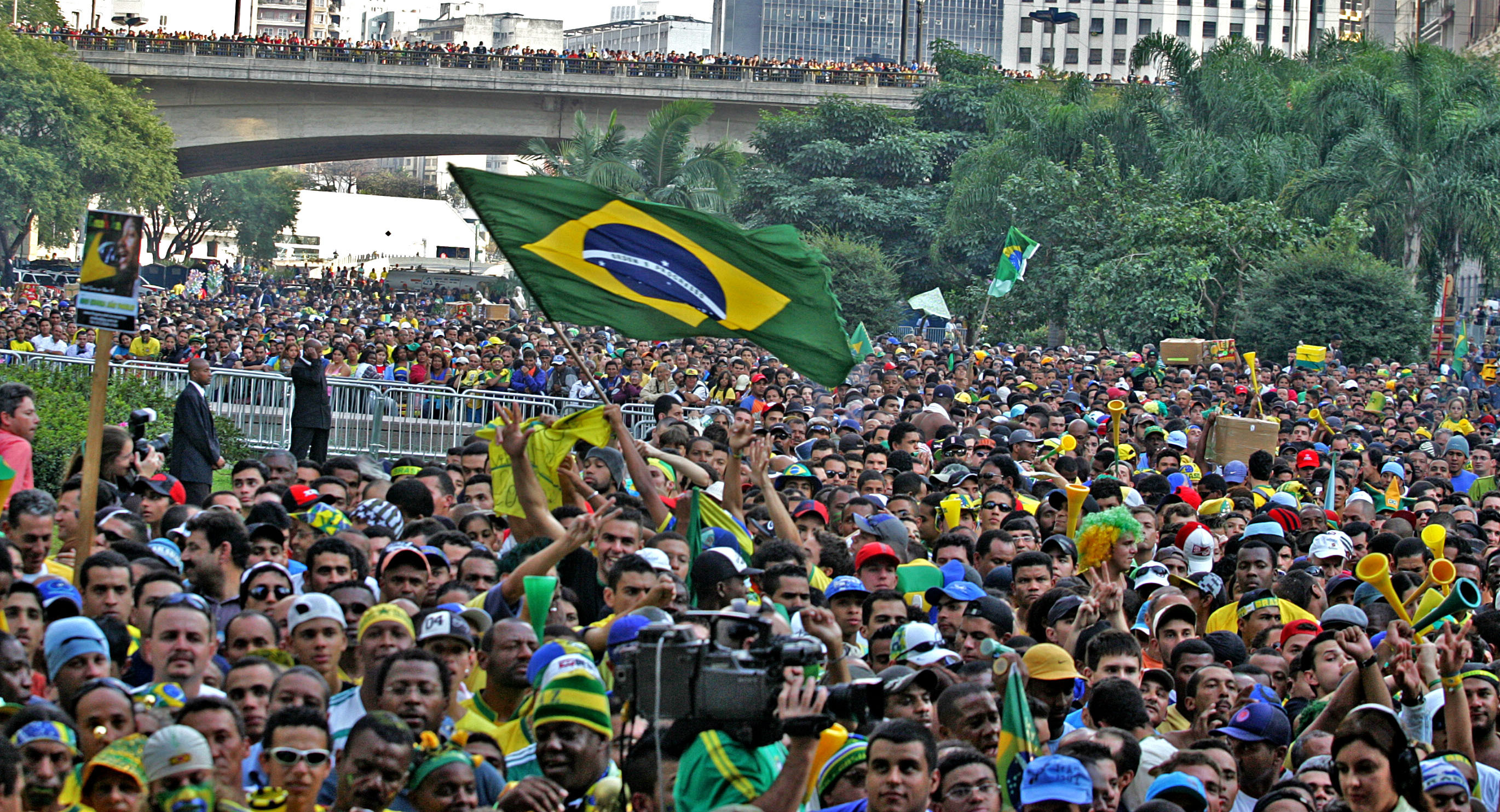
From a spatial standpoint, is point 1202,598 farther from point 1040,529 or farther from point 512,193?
point 512,193

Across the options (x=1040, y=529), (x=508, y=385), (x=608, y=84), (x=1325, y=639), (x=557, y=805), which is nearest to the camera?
(x=557, y=805)

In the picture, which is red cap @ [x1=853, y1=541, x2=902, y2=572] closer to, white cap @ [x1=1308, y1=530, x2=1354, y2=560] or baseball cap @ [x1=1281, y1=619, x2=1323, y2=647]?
baseball cap @ [x1=1281, y1=619, x2=1323, y2=647]

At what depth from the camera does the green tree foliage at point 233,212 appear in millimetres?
78125

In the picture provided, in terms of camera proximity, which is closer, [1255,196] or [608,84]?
[1255,196]

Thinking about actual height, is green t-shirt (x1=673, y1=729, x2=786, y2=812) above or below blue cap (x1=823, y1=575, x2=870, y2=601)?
below

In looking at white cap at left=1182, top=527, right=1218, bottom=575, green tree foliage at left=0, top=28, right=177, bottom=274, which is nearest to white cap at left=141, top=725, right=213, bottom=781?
white cap at left=1182, top=527, right=1218, bottom=575

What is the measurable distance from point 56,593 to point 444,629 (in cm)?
148

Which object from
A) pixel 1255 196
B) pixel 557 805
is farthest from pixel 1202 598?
pixel 1255 196

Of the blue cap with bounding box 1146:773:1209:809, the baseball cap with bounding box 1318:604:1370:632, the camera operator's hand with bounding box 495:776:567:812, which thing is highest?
the baseball cap with bounding box 1318:604:1370:632

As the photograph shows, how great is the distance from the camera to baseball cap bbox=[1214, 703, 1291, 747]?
6230 mm

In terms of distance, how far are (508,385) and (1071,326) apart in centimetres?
1781

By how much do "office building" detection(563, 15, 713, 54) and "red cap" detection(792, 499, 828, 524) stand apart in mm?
147957

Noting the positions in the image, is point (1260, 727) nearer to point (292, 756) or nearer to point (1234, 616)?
point (1234, 616)

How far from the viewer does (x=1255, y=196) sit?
35594mm
